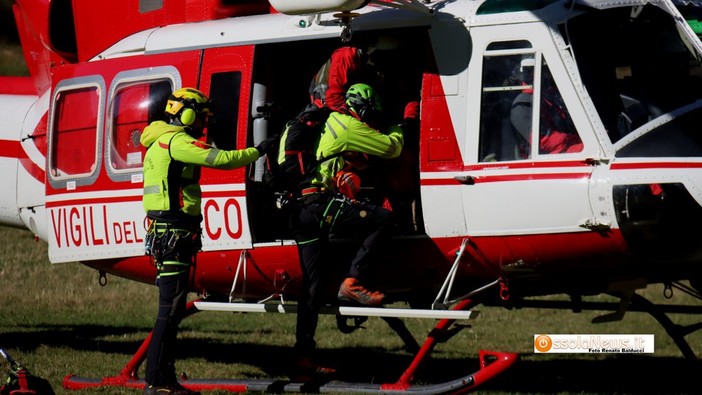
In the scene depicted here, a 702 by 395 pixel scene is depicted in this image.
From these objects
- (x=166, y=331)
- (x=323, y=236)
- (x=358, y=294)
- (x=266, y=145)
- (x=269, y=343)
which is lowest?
(x=269, y=343)

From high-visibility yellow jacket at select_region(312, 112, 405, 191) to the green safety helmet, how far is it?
6 centimetres

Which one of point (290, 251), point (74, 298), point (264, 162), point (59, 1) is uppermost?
point (59, 1)

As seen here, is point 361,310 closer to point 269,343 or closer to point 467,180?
point 467,180

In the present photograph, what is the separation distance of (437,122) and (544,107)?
0.76 metres

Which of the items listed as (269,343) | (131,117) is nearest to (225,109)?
(131,117)

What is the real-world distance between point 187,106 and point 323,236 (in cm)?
132

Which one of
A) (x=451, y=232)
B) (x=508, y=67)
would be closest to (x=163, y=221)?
(x=451, y=232)

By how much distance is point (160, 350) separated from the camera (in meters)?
7.62

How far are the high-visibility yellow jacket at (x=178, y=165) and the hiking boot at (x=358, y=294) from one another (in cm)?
110

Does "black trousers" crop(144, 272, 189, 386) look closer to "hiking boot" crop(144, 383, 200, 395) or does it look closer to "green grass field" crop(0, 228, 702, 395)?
"hiking boot" crop(144, 383, 200, 395)

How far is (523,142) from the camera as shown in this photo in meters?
7.42

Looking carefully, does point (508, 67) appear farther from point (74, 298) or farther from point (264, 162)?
point (74, 298)

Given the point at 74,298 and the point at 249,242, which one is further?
the point at 74,298

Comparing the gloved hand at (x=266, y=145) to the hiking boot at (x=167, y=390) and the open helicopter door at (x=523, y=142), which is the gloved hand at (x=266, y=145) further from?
the hiking boot at (x=167, y=390)
